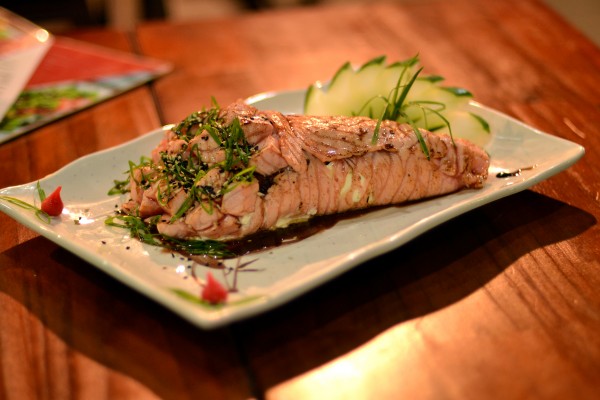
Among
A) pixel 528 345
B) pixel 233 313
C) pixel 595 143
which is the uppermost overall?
pixel 595 143

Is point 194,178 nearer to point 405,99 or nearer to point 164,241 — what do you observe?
point 164,241

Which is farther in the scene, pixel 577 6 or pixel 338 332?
pixel 577 6

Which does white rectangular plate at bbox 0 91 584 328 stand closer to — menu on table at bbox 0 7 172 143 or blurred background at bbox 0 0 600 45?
menu on table at bbox 0 7 172 143

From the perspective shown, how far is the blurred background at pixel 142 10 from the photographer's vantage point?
5.77 m

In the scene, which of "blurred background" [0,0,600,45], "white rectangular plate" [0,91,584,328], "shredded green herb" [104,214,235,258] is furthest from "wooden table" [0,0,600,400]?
"blurred background" [0,0,600,45]

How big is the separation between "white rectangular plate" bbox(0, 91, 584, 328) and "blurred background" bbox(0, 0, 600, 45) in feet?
10.9

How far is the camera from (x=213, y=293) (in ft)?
6.70

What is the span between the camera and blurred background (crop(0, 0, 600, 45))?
577 centimetres

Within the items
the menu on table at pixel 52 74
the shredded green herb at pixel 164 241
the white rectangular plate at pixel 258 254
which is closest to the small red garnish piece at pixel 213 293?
the white rectangular plate at pixel 258 254

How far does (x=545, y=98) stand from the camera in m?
3.74

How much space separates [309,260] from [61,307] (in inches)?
36.7

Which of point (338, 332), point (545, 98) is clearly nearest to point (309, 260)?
point (338, 332)

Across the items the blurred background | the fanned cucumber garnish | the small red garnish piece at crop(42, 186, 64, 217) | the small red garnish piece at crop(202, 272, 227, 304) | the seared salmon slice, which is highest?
the fanned cucumber garnish

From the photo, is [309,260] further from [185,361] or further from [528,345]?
[528,345]
